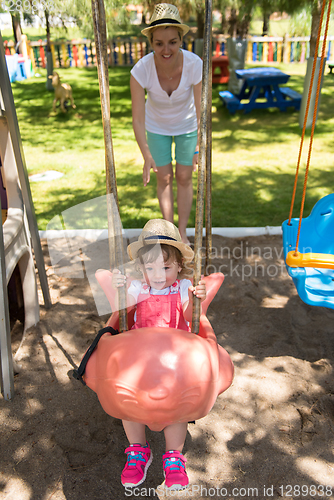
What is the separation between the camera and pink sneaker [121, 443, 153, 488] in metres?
1.73

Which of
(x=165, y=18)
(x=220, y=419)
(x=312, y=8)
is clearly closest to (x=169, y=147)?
(x=165, y=18)

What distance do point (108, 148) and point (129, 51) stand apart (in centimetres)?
1295

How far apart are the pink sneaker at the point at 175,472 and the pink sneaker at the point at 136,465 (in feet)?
0.35

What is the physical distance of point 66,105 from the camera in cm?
836

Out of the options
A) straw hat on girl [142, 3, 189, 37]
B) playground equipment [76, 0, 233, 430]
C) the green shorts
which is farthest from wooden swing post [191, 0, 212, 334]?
the green shorts

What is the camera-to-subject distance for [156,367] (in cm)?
155

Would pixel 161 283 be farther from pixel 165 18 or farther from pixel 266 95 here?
pixel 266 95

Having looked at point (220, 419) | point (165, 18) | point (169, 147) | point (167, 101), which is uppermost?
point (165, 18)

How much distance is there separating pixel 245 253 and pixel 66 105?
609cm

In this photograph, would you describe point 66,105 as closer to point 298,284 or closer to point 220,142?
point 220,142

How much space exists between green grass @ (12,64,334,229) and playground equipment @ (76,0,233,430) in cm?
141

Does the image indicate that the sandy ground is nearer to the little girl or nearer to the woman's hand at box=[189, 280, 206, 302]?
the little girl

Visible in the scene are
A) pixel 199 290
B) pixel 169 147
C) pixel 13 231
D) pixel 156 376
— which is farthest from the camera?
pixel 169 147

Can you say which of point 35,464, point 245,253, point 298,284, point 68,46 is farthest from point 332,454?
point 68,46
